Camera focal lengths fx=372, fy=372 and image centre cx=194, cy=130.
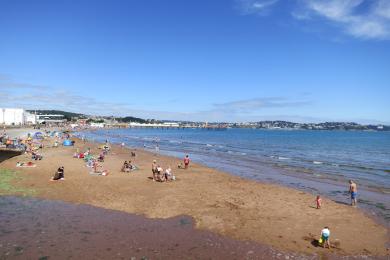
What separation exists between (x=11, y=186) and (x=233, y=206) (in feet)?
43.8

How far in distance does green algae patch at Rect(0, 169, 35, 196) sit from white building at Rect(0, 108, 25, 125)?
438ft

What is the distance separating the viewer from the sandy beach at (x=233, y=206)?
14.7 m

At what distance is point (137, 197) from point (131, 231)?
630 centimetres

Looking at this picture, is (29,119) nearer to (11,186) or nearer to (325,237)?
(11,186)

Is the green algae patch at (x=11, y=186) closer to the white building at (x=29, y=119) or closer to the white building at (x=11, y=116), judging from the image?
the white building at (x=11, y=116)

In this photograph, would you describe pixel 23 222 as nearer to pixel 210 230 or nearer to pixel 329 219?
pixel 210 230

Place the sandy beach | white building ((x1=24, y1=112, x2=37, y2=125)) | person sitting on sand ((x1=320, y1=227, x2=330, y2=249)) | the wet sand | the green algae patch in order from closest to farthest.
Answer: the wet sand < person sitting on sand ((x1=320, y1=227, x2=330, y2=249)) < the sandy beach < the green algae patch < white building ((x1=24, y1=112, x2=37, y2=125))

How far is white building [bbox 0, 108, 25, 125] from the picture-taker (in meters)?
149

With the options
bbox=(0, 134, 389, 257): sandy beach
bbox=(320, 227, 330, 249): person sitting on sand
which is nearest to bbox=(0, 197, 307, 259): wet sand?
bbox=(0, 134, 389, 257): sandy beach

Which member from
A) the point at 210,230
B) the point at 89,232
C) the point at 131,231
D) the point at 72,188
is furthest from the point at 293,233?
the point at 72,188

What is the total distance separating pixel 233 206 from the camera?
19438 mm

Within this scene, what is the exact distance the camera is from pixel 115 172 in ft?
99.1

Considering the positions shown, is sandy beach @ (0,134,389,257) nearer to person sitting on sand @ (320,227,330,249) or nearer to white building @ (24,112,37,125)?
person sitting on sand @ (320,227,330,249)

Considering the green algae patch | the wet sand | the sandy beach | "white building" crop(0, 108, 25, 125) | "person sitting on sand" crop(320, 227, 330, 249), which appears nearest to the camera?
the wet sand
